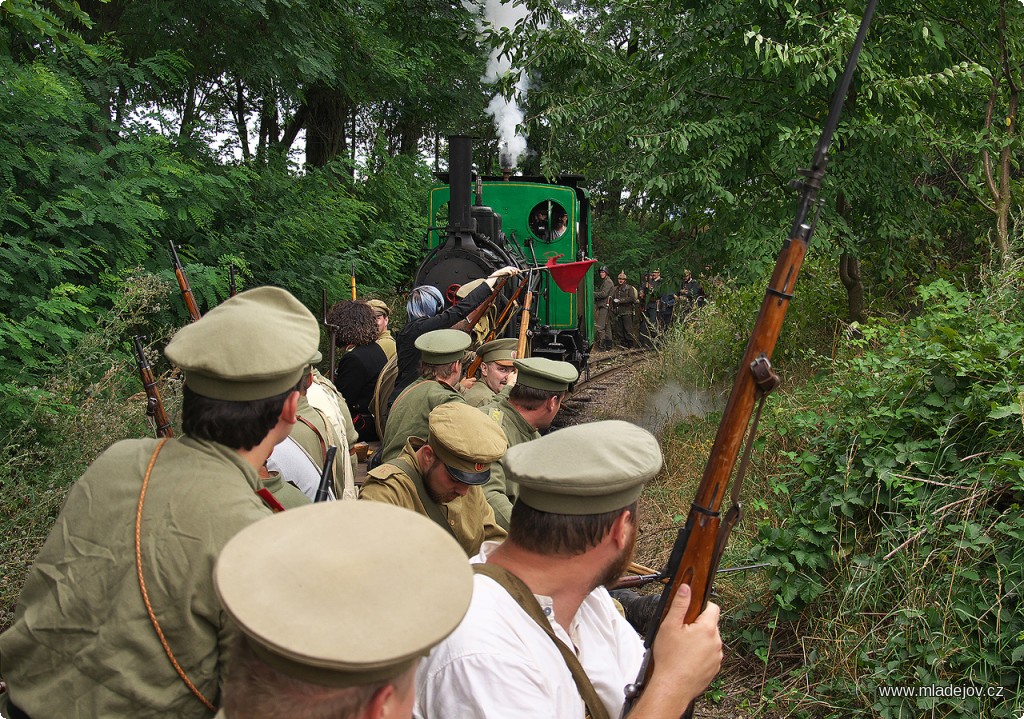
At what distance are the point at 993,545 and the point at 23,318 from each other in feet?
18.1

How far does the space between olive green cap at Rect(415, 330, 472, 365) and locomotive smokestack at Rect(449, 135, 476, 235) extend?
4.24 metres

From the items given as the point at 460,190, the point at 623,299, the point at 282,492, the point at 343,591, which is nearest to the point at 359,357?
the point at 282,492

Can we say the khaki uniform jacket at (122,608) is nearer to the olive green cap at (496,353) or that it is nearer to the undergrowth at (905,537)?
the undergrowth at (905,537)

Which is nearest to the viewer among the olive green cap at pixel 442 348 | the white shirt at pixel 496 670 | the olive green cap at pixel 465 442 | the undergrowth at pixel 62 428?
the white shirt at pixel 496 670

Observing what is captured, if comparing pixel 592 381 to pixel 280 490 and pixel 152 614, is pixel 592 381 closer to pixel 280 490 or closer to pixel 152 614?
pixel 280 490

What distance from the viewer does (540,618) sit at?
5.80 ft

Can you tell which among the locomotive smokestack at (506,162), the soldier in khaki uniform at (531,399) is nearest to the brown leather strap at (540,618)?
the soldier in khaki uniform at (531,399)

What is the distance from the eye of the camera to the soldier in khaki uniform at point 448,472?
10.1 ft

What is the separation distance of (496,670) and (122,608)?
0.75m

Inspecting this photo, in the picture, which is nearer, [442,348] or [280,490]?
[280,490]

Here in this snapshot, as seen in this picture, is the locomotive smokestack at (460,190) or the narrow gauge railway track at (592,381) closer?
the locomotive smokestack at (460,190)

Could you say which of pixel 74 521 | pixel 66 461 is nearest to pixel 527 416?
pixel 66 461

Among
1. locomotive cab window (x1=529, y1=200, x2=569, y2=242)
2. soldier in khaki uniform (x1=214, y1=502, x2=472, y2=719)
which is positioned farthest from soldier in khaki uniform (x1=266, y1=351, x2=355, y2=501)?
locomotive cab window (x1=529, y1=200, x2=569, y2=242)

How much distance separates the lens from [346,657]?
1070 mm
